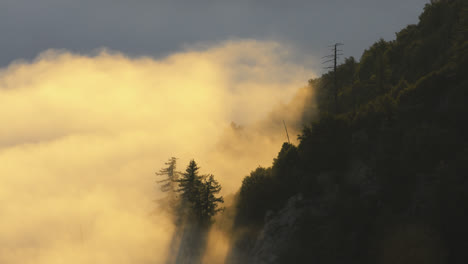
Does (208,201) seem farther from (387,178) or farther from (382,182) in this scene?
(387,178)

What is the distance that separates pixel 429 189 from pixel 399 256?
749cm

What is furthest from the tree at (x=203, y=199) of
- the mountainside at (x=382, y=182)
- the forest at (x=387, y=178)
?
the mountainside at (x=382, y=182)

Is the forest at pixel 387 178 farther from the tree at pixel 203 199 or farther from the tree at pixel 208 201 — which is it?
the tree at pixel 203 199

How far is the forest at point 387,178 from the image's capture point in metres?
40.1

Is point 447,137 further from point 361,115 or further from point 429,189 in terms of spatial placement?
point 361,115

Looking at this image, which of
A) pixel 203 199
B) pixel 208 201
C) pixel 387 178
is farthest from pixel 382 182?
pixel 203 199

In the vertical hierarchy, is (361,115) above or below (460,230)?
above

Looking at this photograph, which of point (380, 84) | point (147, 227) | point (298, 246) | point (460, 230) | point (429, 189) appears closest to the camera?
point (460, 230)

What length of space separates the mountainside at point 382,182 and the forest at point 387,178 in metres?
0.11

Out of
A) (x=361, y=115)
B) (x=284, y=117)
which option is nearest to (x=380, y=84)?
(x=361, y=115)

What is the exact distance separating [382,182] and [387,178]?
708mm

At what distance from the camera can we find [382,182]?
155ft

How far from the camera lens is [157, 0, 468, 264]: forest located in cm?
4009

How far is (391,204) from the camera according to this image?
4525cm
